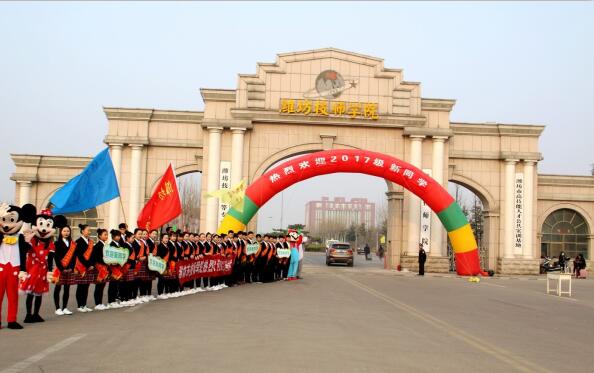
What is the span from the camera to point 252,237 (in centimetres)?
2189

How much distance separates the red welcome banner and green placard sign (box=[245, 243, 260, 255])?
112 cm

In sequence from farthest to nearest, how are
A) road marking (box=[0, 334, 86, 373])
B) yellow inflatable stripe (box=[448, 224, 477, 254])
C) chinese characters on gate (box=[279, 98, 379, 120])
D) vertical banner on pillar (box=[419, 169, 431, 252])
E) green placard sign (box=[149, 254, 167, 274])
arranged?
1. vertical banner on pillar (box=[419, 169, 431, 252])
2. chinese characters on gate (box=[279, 98, 379, 120])
3. yellow inflatable stripe (box=[448, 224, 477, 254])
4. green placard sign (box=[149, 254, 167, 274])
5. road marking (box=[0, 334, 86, 373])

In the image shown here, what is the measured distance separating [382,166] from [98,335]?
63.7 ft

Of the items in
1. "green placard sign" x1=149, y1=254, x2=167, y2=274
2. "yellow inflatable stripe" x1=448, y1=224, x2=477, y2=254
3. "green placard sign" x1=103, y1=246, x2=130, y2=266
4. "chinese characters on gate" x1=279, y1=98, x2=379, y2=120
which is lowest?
"green placard sign" x1=149, y1=254, x2=167, y2=274

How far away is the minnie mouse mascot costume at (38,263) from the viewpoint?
1078 cm

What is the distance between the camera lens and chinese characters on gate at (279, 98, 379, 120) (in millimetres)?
30578

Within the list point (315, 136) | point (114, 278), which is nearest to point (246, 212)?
point (315, 136)

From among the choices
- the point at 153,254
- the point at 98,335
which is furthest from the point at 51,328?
the point at 153,254

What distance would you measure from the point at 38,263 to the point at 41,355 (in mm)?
3789

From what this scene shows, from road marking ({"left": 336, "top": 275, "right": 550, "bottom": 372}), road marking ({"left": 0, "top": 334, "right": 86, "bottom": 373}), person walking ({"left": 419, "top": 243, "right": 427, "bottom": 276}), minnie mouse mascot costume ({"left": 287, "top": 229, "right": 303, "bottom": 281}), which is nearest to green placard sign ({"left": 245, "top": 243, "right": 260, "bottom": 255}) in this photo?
minnie mouse mascot costume ({"left": 287, "top": 229, "right": 303, "bottom": 281})

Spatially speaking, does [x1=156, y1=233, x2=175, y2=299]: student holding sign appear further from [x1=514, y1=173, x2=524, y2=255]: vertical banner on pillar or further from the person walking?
[x1=514, y1=173, x2=524, y2=255]: vertical banner on pillar

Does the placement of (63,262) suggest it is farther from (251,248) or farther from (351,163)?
(351,163)

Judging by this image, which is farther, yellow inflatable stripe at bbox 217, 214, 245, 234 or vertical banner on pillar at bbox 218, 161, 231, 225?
vertical banner on pillar at bbox 218, 161, 231, 225

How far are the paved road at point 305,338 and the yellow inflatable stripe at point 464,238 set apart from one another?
10908mm
